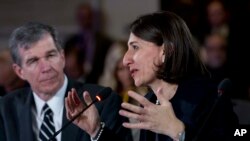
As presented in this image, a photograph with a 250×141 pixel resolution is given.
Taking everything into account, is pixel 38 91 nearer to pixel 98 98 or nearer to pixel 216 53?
pixel 98 98

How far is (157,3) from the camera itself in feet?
25.3

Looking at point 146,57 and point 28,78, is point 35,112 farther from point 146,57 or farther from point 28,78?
point 146,57

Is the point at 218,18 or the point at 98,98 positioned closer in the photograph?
the point at 98,98

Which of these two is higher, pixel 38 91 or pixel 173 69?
pixel 173 69

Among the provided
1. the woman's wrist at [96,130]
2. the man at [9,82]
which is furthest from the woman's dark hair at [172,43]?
the man at [9,82]

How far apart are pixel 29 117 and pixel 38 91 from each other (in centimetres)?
16

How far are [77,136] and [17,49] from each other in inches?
25.0

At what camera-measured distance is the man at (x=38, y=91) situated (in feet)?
12.2

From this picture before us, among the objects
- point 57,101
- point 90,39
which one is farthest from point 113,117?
point 90,39

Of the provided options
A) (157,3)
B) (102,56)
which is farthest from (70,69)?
(157,3)

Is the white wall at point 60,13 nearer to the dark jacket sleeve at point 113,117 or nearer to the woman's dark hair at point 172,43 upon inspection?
the dark jacket sleeve at point 113,117

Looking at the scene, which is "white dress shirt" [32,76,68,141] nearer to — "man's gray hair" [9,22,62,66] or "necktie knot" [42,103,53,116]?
"necktie knot" [42,103,53,116]

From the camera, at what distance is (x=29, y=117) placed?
147 inches

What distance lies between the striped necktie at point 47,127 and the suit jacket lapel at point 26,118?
2.2 inches
